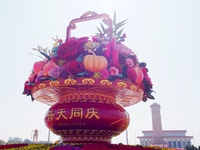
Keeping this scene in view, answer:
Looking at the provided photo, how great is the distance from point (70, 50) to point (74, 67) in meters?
0.84

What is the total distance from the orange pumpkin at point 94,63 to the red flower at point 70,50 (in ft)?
1.46

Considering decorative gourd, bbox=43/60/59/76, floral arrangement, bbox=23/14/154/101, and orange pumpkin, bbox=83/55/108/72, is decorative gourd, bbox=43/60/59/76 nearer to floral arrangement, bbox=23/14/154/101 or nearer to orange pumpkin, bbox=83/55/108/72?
floral arrangement, bbox=23/14/154/101

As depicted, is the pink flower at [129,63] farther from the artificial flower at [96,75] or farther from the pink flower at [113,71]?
the artificial flower at [96,75]

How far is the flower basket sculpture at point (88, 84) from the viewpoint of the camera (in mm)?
7414

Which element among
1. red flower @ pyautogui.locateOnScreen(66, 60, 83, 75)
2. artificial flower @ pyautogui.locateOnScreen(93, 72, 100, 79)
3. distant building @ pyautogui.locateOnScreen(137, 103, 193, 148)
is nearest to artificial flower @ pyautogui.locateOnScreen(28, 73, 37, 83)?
red flower @ pyautogui.locateOnScreen(66, 60, 83, 75)

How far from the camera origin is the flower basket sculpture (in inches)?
292

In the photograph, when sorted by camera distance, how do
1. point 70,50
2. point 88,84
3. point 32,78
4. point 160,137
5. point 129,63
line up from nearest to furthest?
point 88,84 → point 70,50 → point 129,63 → point 32,78 → point 160,137

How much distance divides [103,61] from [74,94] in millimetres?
1767

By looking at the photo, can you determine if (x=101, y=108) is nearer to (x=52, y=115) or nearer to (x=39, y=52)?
(x=52, y=115)

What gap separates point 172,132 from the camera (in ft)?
190

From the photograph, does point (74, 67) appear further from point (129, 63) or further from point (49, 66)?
point (129, 63)

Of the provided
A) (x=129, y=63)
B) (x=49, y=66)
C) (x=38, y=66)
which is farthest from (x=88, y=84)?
(x=38, y=66)

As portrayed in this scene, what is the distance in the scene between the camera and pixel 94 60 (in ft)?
24.6

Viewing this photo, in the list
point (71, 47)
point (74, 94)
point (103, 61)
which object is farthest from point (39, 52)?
point (103, 61)
